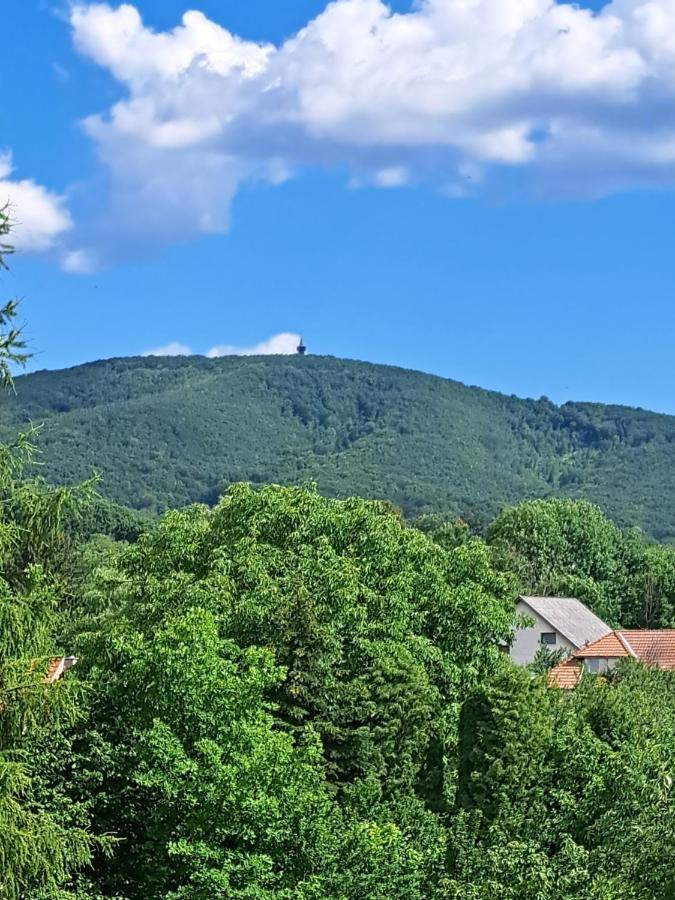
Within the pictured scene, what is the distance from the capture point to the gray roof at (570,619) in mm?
71688

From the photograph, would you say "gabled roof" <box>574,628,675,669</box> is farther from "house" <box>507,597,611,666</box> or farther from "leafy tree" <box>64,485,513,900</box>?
"leafy tree" <box>64,485,513,900</box>

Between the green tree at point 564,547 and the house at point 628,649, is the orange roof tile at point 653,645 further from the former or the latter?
the green tree at point 564,547

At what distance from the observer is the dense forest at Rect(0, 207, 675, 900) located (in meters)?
19.6

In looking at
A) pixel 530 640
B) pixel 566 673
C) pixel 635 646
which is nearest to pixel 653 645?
pixel 635 646

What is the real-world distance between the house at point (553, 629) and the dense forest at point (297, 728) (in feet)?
93.3

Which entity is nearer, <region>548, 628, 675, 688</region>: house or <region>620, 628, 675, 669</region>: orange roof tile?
<region>620, 628, 675, 669</region>: orange roof tile

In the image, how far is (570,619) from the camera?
7456 cm

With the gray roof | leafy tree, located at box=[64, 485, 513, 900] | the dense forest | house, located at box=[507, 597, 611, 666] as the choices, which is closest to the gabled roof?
house, located at box=[507, 597, 611, 666]

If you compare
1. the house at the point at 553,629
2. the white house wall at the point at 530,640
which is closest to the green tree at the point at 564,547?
the house at the point at 553,629

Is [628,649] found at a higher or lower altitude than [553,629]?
lower

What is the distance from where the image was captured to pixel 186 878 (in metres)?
23.6

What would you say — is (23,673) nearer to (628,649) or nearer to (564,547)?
(628,649)

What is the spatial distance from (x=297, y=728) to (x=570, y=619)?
47.4 m

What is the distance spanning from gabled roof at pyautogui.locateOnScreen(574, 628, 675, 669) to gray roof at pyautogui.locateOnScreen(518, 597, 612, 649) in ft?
24.7
